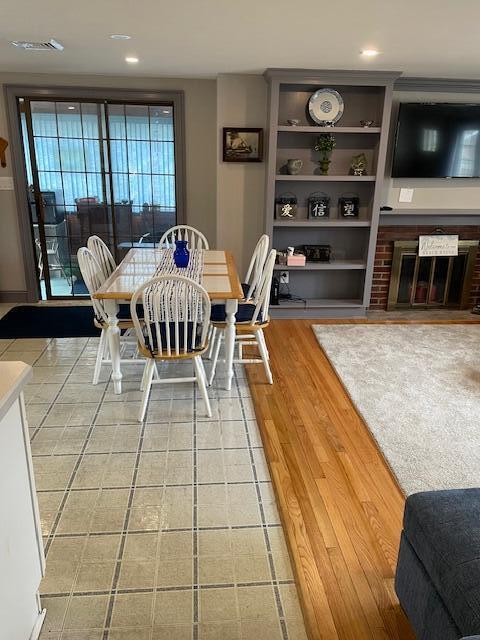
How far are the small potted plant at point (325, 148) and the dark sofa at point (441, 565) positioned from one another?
3.61 meters

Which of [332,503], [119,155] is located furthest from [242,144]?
[332,503]

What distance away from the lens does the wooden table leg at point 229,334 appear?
3.03 metres

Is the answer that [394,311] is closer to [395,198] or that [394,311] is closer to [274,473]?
[395,198]

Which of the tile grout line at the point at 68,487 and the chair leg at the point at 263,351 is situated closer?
the tile grout line at the point at 68,487

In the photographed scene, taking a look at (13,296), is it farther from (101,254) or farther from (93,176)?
(101,254)

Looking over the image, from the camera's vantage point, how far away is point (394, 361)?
3812 mm

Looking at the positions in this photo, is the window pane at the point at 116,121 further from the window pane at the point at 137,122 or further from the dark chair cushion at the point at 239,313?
the dark chair cushion at the point at 239,313

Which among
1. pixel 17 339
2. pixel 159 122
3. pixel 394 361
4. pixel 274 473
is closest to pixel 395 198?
pixel 394 361

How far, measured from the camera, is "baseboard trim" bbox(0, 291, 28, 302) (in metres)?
5.07

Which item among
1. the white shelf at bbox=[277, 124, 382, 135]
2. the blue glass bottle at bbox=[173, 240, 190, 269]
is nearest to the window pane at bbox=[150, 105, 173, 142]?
the white shelf at bbox=[277, 124, 382, 135]

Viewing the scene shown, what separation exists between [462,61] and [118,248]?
142 inches

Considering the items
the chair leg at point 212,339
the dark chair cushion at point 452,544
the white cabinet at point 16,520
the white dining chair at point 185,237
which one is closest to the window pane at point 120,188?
the white dining chair at point 185,237

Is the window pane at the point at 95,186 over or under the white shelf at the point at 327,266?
over

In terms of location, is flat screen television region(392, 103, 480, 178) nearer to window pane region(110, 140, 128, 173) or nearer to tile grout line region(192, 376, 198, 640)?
window pane region(110, 140, 128, 173)
